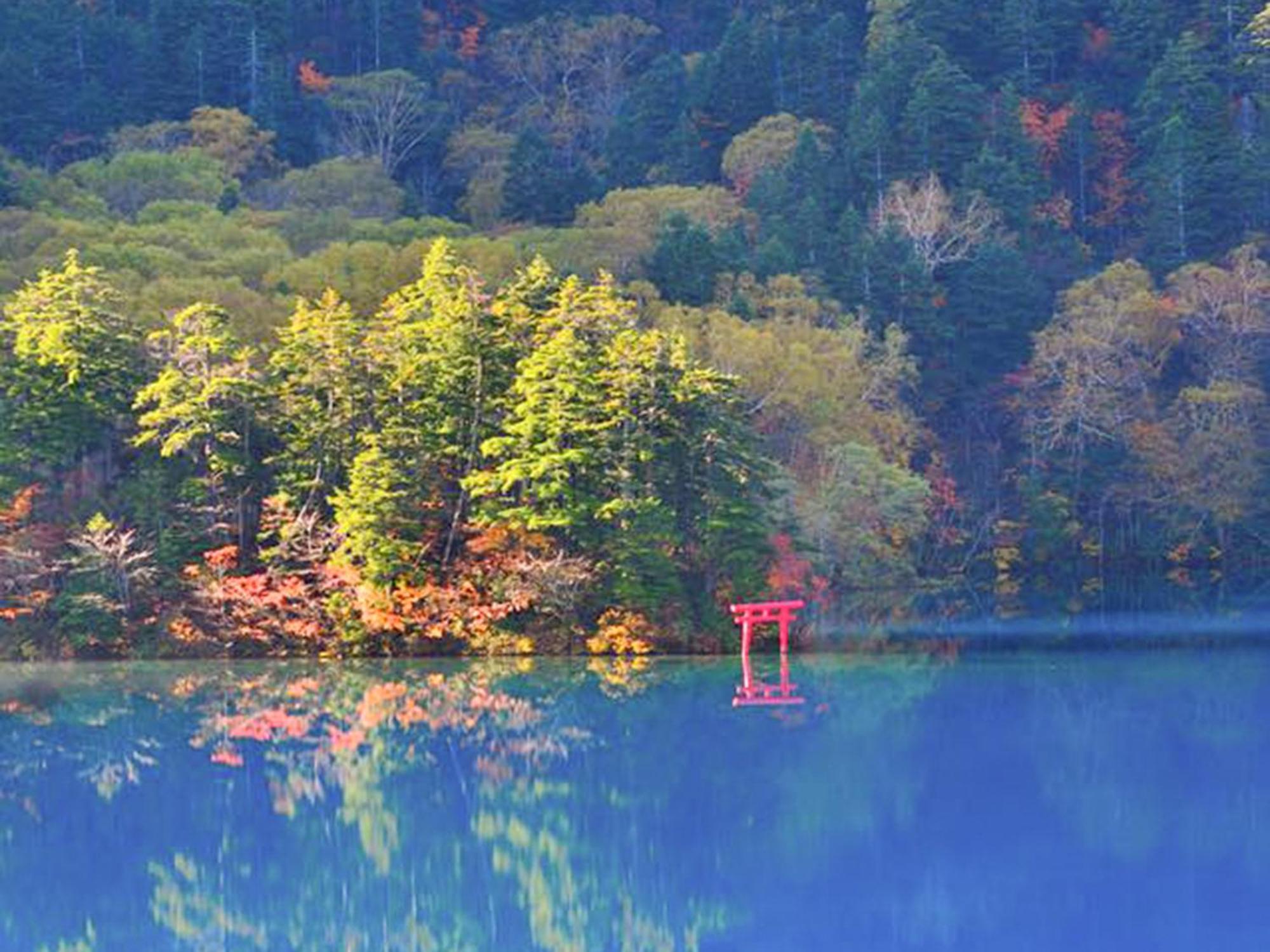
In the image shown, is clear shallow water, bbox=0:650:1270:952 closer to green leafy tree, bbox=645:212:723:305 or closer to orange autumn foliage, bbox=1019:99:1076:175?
green leafy tree, bbox=645:212:723:305

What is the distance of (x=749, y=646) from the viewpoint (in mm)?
35406

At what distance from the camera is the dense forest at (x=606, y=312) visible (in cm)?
3572

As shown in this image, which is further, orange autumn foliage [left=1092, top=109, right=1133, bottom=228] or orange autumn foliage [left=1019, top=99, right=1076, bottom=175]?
orange autumn foliage [left=1019, top=99, right=1076, bottom=175]

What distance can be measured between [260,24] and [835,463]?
31360mm

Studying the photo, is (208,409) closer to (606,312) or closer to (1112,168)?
(606,312)

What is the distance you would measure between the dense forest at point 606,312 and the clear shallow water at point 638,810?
2986 millimetres

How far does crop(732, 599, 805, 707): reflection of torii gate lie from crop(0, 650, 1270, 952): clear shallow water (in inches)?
15.6

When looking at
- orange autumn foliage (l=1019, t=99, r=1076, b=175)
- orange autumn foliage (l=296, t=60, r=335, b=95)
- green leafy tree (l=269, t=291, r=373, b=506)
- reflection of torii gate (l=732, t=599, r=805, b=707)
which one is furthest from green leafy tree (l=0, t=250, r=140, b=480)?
orange autumn foliage (l=296, t=60, r=335, b=95)

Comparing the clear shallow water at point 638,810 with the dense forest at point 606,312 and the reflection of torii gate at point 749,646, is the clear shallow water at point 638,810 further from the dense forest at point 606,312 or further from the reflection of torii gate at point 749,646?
the dense forest at point 606,312

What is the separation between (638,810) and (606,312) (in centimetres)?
1554

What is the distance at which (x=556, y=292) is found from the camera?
38.1 m

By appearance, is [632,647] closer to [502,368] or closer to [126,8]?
[502,368]

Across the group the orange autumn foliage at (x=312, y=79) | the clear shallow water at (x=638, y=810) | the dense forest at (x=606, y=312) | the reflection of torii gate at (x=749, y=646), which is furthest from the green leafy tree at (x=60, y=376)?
the orange autumn foliage at (x=312, y=79)

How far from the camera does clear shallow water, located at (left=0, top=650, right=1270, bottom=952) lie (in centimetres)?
1775
